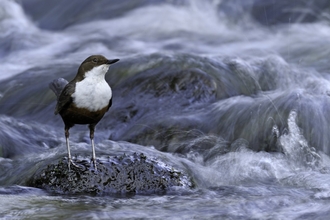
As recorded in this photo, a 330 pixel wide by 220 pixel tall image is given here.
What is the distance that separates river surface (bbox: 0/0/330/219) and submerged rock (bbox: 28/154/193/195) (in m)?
0.10

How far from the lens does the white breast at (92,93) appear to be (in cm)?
499

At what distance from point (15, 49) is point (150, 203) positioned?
6.90m

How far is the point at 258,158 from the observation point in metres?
6.76

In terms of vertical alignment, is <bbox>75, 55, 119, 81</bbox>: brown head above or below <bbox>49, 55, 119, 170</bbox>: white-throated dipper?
above

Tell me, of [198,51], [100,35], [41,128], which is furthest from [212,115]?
[100,35]

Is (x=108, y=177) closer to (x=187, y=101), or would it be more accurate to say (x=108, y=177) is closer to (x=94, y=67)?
(x=94, y=67)

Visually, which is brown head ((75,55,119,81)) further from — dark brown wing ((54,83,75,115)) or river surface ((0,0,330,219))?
river surface ((0,0,330,219))

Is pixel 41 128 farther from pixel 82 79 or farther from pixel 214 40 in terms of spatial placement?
pixel 214 40

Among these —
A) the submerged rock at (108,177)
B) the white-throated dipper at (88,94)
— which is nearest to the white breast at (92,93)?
the white-throated dipper at (88,94)

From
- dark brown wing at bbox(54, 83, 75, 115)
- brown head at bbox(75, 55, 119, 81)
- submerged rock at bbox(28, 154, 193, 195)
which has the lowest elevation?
submerged rock at bbox(28, 154, 193, 195)

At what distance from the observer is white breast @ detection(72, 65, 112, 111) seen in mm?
4992

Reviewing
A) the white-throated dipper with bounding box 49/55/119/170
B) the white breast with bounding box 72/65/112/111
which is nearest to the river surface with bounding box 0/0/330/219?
the white-throated dipper with bounding box 49/55/119/170

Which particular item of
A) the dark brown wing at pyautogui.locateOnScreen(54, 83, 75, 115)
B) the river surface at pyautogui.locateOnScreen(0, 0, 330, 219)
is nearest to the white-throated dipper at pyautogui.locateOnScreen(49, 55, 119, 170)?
the dark brown wing at pyautogui.locateOnScreen(54, 83, 75, 115)

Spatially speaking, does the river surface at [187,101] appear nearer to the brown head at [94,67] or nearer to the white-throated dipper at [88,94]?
the white-throated dipper at [88,94]
